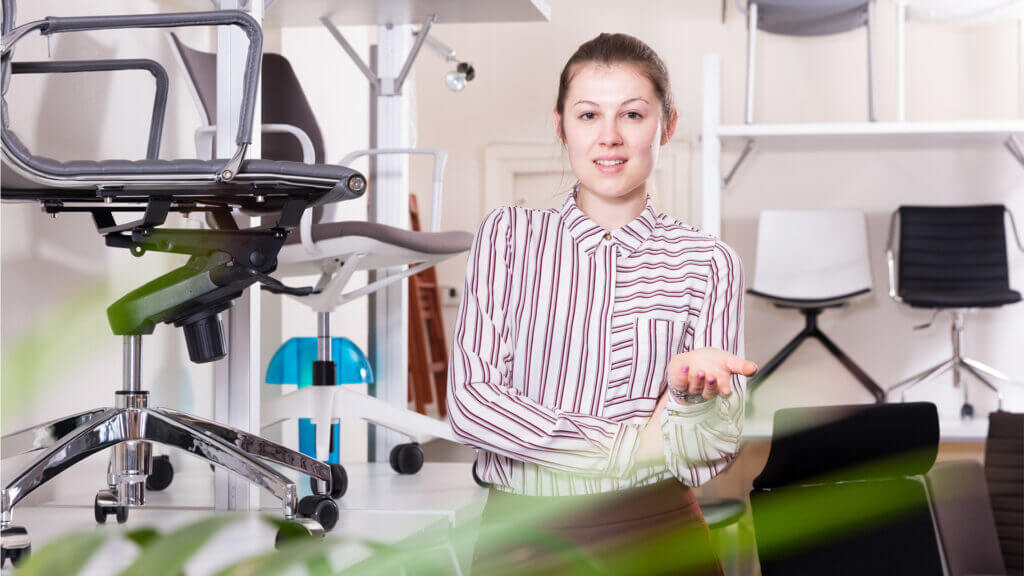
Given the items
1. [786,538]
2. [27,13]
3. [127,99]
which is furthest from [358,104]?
[786,538]

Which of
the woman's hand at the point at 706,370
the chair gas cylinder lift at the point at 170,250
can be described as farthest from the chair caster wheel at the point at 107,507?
the woman's hand at the point at 706,370

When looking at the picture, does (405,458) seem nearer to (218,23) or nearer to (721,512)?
(721,512)

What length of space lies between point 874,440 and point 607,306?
1.86 ft

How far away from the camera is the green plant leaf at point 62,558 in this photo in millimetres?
280

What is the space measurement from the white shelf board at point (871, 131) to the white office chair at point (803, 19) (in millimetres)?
174

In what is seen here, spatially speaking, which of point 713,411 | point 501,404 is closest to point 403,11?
point 501,404

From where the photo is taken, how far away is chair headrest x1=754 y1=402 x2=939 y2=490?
132 cm

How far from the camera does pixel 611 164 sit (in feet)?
3.30

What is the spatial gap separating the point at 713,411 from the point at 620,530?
0.50 feet

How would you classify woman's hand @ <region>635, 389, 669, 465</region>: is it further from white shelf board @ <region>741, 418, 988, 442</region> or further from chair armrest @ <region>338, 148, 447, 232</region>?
white shelf board @ <region>741, 418, 988, 442</region>

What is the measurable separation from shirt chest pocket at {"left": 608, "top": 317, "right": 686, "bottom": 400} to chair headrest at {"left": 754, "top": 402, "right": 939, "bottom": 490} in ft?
1.26

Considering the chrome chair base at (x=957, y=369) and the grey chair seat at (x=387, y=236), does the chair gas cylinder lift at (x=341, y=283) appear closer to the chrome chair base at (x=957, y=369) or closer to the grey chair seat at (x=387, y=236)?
the grey chair seat at (x=387, y=236)

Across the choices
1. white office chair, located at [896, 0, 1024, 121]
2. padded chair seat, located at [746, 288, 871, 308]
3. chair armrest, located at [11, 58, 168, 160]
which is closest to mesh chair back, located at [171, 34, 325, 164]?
chair armrest, located at [11, 58, 168, 160]

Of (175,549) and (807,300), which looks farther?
(807,300)
